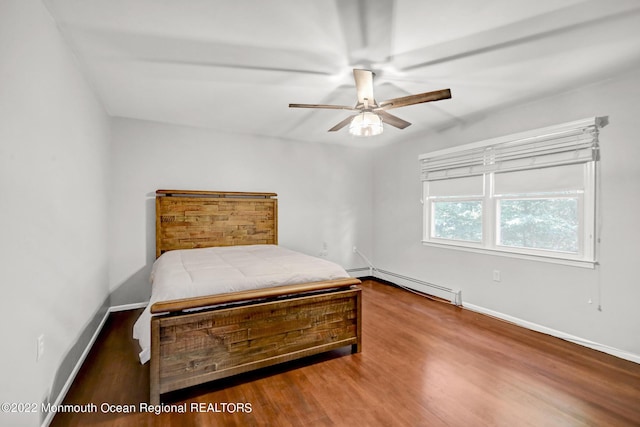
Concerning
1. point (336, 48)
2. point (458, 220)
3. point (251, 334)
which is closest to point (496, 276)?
point (458, 220)

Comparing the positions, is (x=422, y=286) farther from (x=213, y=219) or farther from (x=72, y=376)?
(x=72, y=376)

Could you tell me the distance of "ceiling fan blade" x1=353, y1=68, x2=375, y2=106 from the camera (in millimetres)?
2018

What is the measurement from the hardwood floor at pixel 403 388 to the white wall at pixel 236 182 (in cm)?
119

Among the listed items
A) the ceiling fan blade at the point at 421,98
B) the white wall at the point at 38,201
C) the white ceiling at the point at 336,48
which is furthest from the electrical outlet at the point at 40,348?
the ceiling fan blade at the point at 421,98

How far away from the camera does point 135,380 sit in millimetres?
2049

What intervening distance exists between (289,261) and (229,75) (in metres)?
1.71

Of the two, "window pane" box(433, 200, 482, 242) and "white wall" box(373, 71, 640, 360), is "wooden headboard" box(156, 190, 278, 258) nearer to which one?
"window pane" box(433, 200, 482, 242)

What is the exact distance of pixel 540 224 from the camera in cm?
295

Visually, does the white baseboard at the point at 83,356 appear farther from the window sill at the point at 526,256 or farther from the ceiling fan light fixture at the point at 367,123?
the window sill at the point at 526,256

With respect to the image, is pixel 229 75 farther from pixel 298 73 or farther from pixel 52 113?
pixel 52 113

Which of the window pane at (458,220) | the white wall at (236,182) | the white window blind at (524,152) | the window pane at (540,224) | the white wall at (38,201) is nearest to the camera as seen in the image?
the white wall at (38,201)

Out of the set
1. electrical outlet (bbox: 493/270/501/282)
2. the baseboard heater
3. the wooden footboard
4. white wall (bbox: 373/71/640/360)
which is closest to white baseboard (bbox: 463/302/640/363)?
white wall (bbox: 373/71/640/360)

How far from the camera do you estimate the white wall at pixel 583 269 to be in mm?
2344

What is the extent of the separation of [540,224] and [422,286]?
1.74m
